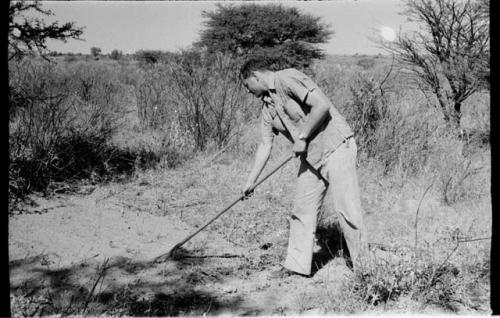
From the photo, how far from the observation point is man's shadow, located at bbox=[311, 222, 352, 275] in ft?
13.6

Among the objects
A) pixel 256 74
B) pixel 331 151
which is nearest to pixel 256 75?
pixel 256 74

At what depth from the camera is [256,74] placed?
11.3 feet

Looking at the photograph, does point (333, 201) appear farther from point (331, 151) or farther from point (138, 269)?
point (138, 269)

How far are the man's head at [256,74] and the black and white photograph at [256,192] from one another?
1 cm

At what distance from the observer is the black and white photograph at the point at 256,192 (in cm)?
338

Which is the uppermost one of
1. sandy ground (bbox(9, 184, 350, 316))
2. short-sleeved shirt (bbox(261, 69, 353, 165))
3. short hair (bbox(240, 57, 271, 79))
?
short hair (bbox(240, 57, 271, 79))

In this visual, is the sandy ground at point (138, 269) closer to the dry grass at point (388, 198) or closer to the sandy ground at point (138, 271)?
the sandy ground at point (138, 271)

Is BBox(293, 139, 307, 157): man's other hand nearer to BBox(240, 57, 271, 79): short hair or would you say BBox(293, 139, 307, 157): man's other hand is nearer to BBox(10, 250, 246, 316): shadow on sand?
BBox(240, 57, 271, 79): short hair

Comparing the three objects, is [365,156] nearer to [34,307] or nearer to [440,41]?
[440,41]

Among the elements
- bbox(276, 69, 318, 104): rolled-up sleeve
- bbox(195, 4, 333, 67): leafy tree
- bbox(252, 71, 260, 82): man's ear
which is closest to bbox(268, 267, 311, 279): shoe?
bbox(276, 69, 318, 104): rolled-up sleeve

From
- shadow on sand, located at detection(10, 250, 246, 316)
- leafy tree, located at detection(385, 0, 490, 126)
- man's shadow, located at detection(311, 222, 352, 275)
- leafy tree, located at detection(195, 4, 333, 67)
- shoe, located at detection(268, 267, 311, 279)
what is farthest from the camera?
leafy tree, located at detection(195, 4, 333, 67)

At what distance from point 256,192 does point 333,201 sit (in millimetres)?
2413

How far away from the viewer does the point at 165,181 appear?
614cm

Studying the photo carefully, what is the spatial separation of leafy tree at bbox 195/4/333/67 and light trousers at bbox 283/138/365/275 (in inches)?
652
